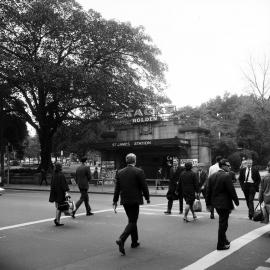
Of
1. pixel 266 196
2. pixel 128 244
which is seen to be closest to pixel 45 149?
pixel 128 244

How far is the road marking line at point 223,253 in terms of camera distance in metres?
6.73

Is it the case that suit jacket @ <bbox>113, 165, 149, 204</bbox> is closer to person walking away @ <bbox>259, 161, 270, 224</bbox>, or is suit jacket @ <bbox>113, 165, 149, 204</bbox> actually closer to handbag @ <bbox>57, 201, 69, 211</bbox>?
person walking away @ <bbox>259, 161, 270, 224</bbox>

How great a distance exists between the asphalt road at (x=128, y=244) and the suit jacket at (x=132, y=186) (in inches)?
38.8

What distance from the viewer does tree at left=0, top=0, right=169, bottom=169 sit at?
28.6 meters

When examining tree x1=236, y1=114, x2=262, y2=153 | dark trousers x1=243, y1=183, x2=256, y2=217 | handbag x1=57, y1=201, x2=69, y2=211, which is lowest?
handbag x1=57, y1=201, x2=69, y2=211

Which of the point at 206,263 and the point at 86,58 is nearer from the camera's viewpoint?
the point at 206,263

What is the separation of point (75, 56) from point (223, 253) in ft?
87.9

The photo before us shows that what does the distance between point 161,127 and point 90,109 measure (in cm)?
707

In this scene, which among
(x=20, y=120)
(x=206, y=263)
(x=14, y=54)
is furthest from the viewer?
(x=20, y=120)

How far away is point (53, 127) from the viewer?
36.2 meters

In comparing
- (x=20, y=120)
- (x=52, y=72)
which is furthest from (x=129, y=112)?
(x=20, y=120)

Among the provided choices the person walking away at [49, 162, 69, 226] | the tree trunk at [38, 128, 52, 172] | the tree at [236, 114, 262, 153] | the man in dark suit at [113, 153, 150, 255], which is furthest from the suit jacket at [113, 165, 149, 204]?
→ the tree at [236, 114, 262, 153]

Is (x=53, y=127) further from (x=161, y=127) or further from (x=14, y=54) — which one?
(x=161, y=127)

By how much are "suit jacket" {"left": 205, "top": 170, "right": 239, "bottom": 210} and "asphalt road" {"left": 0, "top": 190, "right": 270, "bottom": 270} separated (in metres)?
0.86
